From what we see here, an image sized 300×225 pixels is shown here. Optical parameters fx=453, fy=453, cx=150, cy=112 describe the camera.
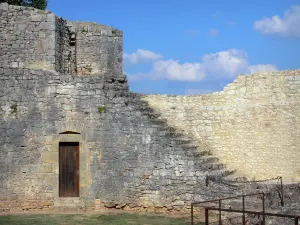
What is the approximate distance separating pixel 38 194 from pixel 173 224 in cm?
462

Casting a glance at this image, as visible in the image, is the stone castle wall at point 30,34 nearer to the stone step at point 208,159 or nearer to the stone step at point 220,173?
the stone step at point 208,159

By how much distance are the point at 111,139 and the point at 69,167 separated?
5.26 feet

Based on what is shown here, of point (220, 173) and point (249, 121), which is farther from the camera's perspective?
point (249, 121)

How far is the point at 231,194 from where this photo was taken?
12.2 meters

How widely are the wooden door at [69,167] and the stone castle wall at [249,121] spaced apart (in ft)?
12.0

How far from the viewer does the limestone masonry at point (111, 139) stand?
1334 centimetres

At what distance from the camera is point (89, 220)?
1225cm

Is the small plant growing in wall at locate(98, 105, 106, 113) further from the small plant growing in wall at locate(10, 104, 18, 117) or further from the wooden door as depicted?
the small plant growing in wall at locate(10, 104, 18, 117)

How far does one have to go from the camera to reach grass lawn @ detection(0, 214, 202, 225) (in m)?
11.8

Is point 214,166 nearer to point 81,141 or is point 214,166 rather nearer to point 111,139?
point 111,139

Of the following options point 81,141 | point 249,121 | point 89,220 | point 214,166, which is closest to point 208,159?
point 214,166

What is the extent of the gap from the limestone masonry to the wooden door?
0.03m

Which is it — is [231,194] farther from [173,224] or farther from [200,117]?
[200,117]

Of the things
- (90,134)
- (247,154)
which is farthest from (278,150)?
(90,134)
